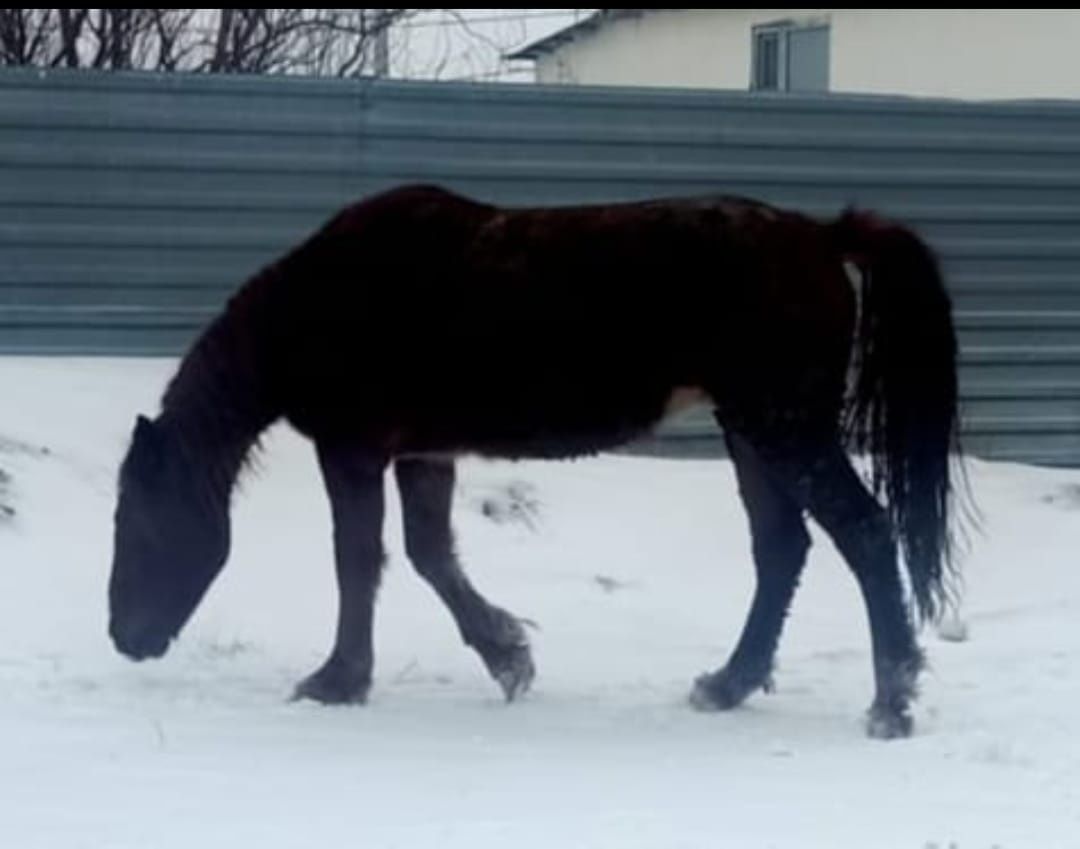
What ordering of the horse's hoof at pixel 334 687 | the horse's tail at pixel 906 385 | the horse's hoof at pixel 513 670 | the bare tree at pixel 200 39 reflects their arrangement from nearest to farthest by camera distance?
the horse's tail at pixel 906 385 < the horse's hoof at pixel 334 687 < the horse's hoof at pixel 513 670 < the bare tree at pixel 200 39

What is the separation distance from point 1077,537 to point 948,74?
7.16 meters

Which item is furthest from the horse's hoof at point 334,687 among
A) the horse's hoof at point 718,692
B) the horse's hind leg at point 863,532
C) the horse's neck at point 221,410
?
the horse's hind leg at point 863,532

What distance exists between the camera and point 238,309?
8.39 m

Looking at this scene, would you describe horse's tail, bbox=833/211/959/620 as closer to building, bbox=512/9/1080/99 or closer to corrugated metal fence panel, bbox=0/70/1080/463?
corrugated metal fence panel, bbox=0/70/1080/463

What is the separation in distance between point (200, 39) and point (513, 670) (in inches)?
455

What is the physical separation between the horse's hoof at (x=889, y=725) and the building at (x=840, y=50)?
1032cm

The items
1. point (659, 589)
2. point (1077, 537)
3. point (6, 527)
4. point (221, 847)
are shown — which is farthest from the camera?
point (1077, 537)

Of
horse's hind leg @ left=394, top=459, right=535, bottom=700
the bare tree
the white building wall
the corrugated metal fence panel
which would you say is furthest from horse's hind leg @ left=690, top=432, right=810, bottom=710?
the white building wall

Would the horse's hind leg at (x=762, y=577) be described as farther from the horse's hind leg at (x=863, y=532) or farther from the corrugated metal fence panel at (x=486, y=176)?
the corrugated metal fence panel at (x=486, y=176)

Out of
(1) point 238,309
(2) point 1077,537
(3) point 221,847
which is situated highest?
(1) point 238,309

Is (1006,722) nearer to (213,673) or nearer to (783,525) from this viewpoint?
(783,525)

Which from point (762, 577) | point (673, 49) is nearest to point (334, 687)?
point (762, 577)

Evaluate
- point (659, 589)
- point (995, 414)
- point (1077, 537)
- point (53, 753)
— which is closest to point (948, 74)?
point (995, 414)

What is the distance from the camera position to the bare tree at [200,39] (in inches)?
691
